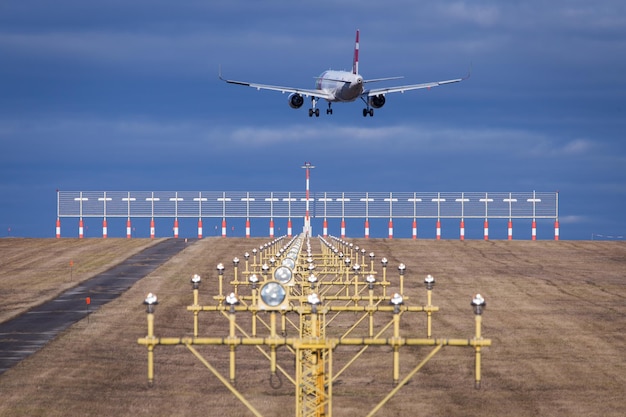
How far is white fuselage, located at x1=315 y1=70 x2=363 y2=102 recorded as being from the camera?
96688mm

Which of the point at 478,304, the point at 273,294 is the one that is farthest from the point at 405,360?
the point at 478,304

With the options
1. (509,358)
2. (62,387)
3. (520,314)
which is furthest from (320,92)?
(62,387)

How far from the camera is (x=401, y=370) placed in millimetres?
52875

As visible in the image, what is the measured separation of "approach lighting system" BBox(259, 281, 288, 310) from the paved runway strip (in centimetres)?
2486

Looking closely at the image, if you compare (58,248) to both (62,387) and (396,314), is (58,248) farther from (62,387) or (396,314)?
(396,314)

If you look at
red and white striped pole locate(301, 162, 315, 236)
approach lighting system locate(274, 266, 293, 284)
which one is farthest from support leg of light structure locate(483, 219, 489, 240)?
approach lighting system locate(274, 266, 293, 284)

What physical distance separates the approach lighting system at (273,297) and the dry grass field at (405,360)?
539 inches

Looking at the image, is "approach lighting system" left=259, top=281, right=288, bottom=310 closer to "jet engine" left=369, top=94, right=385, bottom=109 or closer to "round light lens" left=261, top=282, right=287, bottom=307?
"round light lens" left=261, top=282, right=287, bottom=307

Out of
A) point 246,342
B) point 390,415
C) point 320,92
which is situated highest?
point 320,92

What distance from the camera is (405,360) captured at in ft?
183

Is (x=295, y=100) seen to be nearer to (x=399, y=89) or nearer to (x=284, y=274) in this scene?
(x=399, y=89)

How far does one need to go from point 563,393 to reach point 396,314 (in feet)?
69.6

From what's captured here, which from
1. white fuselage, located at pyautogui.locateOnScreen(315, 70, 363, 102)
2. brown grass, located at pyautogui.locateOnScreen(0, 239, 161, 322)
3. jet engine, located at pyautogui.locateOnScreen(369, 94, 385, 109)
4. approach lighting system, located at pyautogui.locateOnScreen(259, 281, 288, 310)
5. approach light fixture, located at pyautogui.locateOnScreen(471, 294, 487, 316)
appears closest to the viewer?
approach light fixture, located at pyautogui.locateOnScreen(471, 294, 487, 316)

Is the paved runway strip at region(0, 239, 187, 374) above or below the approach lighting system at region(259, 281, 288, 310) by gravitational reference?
below
